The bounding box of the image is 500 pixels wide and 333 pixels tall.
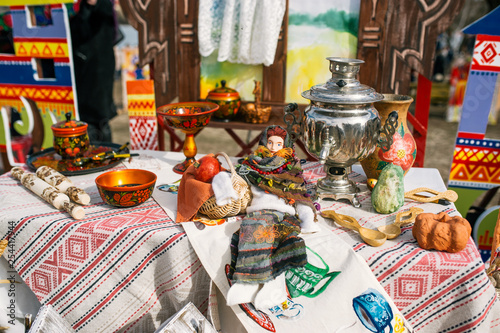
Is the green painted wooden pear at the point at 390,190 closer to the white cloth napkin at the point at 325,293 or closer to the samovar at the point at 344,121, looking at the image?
the samovar at the point at 344,121

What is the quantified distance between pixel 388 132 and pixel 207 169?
65 centimetres

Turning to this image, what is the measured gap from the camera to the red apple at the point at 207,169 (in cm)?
132

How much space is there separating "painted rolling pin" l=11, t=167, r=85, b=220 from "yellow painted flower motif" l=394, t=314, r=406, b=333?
1.01 m

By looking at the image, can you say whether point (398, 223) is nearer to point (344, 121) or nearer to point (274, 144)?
point (344, 121)

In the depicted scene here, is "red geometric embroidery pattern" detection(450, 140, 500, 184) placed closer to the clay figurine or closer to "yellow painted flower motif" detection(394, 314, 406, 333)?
the clay figurine

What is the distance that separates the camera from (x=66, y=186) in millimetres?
1509

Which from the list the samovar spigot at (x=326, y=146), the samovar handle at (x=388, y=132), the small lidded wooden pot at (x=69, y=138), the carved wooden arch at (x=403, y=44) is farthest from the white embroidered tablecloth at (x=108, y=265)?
the carved wooden arch at (x=403, y=44)

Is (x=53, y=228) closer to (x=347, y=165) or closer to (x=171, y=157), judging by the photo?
(x=171, y=157)

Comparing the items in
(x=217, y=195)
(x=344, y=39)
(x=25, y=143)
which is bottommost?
(x=25, y=143)

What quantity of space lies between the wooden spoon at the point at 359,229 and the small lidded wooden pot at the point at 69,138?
1086mm

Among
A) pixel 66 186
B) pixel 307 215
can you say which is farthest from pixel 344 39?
pixel 66 186

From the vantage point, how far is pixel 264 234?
3.79 feet

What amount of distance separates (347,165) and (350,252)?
41 cm

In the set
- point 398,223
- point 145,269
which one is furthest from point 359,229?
point 145,269
